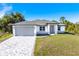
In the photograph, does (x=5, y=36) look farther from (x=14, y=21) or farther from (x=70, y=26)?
(x=70, y=26)

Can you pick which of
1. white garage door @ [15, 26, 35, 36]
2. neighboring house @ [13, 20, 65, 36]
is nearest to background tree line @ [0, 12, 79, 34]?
neighboring house @ [13, 20, 65, 36]

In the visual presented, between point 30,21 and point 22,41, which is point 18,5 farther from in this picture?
point 22,41

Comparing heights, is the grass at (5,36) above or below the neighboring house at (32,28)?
below

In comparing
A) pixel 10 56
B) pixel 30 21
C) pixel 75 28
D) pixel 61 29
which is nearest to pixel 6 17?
pixel 30 21

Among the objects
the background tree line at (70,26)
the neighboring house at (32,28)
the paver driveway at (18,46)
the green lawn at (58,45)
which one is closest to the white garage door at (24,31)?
the neighboring house at (32,28)

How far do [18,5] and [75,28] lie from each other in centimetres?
328

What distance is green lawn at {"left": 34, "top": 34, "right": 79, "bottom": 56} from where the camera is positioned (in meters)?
9.66

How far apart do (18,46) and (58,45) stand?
84.5 inches

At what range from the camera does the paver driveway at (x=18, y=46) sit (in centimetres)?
959

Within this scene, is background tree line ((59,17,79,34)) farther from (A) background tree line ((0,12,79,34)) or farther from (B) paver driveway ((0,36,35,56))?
(B) paver driveway ((0,36,35,56))

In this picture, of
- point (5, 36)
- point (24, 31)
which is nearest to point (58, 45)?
point (24, 31)

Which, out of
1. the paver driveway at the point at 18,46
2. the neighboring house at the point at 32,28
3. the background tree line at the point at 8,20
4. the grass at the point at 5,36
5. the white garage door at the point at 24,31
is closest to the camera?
the paver driveway at the point at 18,46

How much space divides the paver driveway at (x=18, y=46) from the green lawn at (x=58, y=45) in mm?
352

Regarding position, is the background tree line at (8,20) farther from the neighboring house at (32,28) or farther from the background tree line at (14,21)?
the neighboring house at (32,28)
